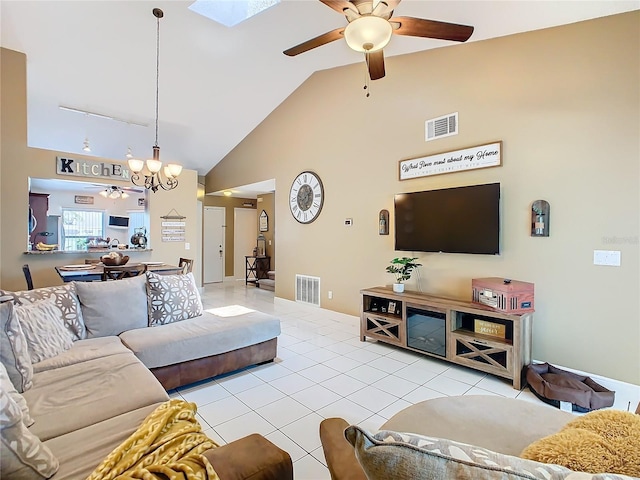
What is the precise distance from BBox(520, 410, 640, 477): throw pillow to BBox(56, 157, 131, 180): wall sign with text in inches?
247

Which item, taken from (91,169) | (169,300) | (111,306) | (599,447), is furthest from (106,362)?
(91,169)

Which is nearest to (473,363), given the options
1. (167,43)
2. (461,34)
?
(461,34)

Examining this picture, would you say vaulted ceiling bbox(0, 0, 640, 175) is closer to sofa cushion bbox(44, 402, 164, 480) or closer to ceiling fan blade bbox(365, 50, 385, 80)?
ceiling fan blade bbox(365, 50, 385, 80)

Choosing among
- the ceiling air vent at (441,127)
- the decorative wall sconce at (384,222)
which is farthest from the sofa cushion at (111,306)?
the ceiling air vent at (441,127)

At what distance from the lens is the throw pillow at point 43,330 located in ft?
7.09

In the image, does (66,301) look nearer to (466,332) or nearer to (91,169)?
(91,169)

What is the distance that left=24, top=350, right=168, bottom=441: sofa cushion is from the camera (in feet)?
5.04

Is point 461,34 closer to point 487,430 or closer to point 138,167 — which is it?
point 487,430

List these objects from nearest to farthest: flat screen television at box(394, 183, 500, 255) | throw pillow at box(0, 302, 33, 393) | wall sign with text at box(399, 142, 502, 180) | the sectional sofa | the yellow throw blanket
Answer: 1. the yellow throw blanket
2. the sectional sofa
3. throw pillow at box(0, 302, 33, 393)
4. flat screen television at box(394, 183, 500, 255)
5. wall sign with text at box(399, 142, 502, 180)

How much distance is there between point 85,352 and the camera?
2371 mm

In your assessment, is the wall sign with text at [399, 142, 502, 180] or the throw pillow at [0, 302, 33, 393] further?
the wall sign with text at [399, 142, 502, 180]

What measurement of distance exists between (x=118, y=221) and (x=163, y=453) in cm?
1015

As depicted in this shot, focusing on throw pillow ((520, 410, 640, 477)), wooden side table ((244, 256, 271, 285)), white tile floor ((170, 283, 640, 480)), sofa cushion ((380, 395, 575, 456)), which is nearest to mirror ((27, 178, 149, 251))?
wooden side table ((244, 256, 271, 285))

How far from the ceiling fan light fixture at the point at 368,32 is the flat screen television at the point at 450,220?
194 centimetres
